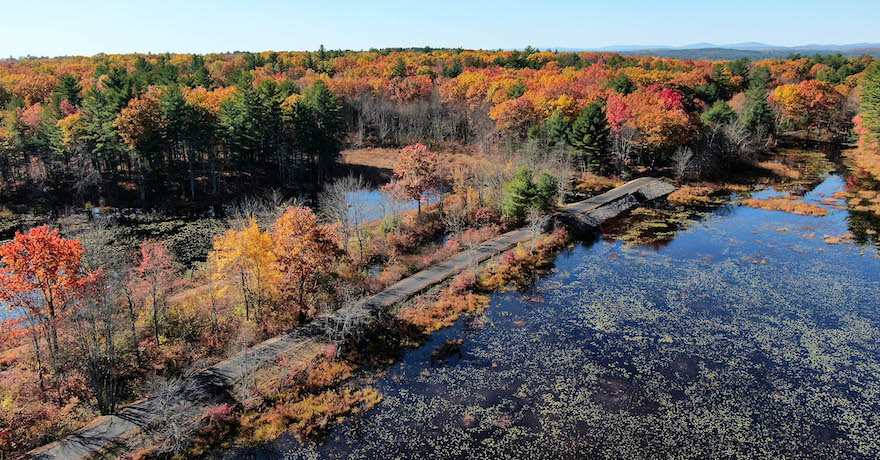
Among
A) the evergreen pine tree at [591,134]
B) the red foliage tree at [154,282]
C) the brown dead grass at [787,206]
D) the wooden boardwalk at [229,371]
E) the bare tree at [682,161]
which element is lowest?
the wooden boardwalk at [229,371]

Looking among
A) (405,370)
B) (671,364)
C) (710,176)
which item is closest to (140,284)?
(405,370)

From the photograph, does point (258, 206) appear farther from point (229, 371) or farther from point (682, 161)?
point (682, 161)

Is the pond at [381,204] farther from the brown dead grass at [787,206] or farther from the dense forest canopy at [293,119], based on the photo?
the brown dead grass at [787,206]

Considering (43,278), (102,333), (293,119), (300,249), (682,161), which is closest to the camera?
(43,278)

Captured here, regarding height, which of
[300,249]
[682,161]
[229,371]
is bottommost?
[229,371]

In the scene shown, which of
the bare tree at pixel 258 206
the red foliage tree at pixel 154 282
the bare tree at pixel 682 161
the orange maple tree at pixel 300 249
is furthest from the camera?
the bare tree at pixel 682 161

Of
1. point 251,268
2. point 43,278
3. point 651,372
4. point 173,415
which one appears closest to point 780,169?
point 651,372

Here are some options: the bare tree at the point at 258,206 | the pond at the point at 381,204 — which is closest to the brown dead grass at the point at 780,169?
the pond at the point at 381,204

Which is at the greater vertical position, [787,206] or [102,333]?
[787,206]
